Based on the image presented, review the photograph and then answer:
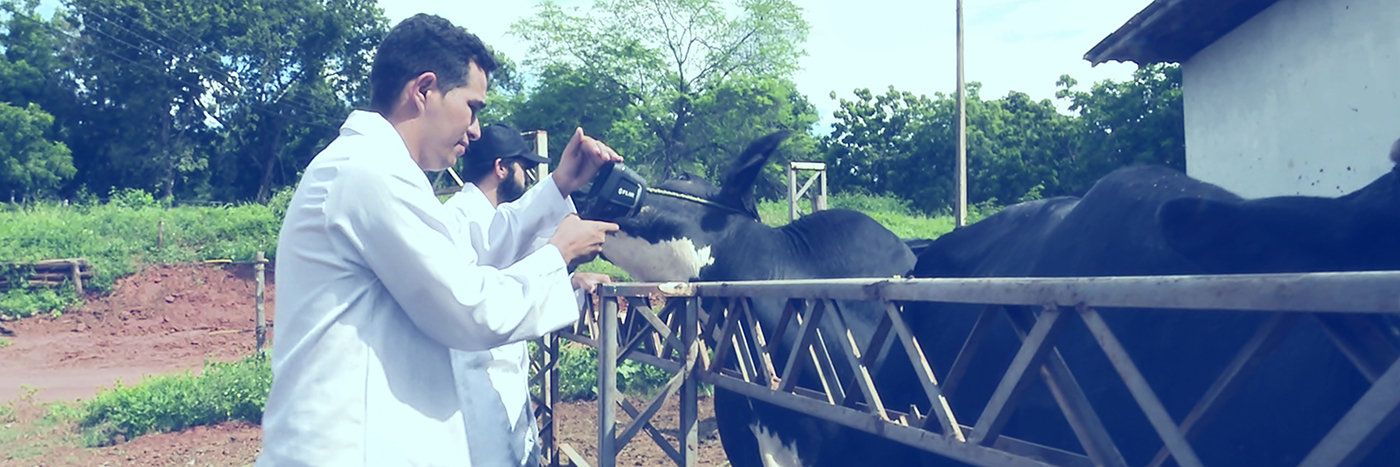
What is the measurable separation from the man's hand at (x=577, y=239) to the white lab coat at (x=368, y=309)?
9.0 inches

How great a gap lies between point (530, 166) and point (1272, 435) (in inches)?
115

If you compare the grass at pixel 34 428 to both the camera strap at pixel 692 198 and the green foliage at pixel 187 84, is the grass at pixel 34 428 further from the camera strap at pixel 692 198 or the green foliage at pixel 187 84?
the green foliage at pixel 187 84

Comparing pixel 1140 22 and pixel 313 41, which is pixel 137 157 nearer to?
pixel 313 41

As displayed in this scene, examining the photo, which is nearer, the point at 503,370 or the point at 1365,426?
the point at 1365,426

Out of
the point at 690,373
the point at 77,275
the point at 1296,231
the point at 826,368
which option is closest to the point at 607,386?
the point at 690,373

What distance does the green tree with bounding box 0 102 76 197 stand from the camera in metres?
31.2

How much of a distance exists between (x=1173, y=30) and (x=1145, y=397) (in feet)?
21.3

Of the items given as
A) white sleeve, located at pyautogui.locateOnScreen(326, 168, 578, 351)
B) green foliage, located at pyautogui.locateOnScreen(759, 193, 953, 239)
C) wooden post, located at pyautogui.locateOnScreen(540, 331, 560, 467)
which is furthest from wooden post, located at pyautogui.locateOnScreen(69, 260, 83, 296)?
white sleeve, located at pyautogui.locateOnScreen(326, 168, 578, 351)

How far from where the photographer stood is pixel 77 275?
17.8 meters

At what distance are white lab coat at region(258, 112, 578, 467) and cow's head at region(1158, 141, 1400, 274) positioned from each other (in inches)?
46.9

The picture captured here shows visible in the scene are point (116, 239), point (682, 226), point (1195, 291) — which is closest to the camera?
point (1195, 291)

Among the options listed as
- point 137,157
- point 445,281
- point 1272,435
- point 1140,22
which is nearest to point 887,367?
point 1272,435

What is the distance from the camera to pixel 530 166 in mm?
3867

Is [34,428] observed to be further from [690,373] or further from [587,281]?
[690,373]
